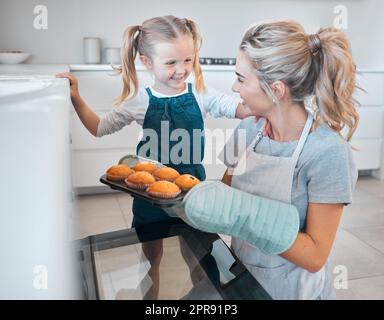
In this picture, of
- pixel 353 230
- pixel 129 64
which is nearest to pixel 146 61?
pixel 129 64

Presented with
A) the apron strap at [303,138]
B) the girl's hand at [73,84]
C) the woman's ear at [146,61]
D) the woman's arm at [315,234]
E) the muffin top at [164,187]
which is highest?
the woman's ear at [146,61]

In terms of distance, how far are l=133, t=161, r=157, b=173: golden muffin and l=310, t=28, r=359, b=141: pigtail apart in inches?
10.2

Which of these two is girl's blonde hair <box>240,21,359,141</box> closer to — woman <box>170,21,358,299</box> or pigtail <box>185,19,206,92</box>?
woman <box>170,21,358,299</box>

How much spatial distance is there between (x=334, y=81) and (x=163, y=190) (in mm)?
253

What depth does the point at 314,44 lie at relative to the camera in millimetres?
499

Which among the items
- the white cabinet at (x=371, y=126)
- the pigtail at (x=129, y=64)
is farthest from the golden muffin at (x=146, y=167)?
the white cabinet at (x=371, y=126)

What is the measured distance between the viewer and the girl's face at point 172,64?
690 millimetres

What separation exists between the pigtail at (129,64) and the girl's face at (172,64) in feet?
0.08

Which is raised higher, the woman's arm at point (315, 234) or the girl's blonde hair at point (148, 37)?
the girl's blonde hair at point (148, 37)

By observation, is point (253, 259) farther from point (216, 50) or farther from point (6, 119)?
point (6, 119)

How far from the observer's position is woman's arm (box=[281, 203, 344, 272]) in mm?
501

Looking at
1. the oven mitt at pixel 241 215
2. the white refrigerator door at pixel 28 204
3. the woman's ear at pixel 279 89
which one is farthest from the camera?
the woman's ear at pixel 279 89

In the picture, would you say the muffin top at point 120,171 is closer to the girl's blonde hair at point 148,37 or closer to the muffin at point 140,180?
the muffin at point 140,180

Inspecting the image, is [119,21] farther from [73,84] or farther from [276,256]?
[276,256]
